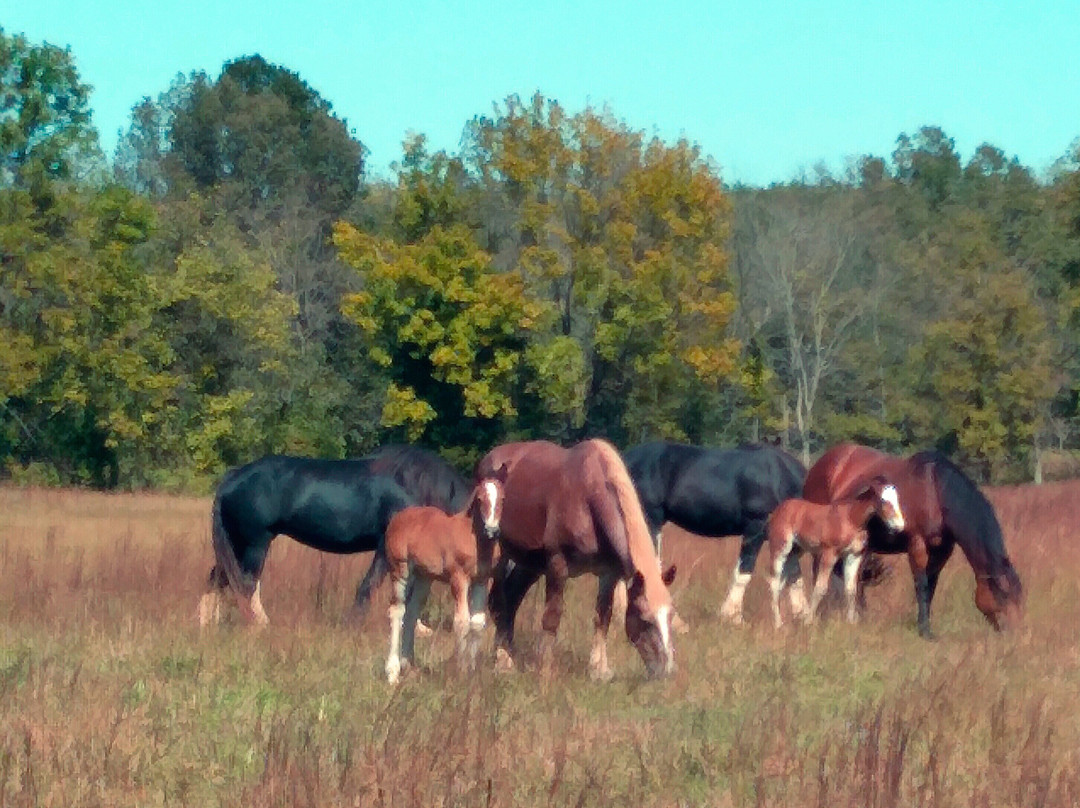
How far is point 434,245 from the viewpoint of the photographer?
43531mm

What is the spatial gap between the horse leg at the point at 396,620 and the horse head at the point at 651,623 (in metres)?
1.53

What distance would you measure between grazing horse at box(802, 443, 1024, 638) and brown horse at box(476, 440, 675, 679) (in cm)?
406

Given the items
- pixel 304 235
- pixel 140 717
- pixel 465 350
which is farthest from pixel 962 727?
pixel 304 235

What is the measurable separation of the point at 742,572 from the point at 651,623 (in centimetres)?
520

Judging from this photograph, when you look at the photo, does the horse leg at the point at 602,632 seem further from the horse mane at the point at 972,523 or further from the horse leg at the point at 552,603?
the horse mane at the point at 972,523

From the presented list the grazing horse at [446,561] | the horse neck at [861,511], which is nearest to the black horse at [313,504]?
the grazing horse at [446,561]

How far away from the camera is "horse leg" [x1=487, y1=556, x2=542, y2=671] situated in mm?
11219

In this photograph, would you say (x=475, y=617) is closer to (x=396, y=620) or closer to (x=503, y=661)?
(x=503, y=661)

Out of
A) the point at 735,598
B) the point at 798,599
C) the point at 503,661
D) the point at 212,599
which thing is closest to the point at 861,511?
the point at 798,599

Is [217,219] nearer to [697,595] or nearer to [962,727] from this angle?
[697,595]

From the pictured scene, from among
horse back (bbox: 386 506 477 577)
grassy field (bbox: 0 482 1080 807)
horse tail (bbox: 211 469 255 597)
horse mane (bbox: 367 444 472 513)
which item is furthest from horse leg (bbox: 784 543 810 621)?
horse tail (bbox: 211 469 255 597)

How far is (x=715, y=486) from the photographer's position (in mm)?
15711

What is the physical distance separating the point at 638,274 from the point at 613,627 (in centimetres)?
3147

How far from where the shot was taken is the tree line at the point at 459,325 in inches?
1614
